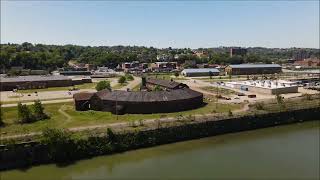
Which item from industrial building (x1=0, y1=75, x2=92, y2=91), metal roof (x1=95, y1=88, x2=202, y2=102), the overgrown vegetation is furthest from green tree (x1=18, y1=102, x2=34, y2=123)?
industrial building (x1=0, y1=75, x2=92, y2=91)

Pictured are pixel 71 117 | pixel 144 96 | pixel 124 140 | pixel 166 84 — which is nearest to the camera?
pixel 124 140

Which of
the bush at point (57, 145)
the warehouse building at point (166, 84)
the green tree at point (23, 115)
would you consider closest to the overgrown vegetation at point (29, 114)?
the green tree at point (23, 115)

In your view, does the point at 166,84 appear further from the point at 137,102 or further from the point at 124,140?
the point at 124,140

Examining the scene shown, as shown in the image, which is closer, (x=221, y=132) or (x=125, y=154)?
(x=125, y=154)

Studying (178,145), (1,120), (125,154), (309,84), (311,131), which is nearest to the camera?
(125,154)

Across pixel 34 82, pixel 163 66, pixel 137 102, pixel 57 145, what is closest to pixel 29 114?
pixel 57 145

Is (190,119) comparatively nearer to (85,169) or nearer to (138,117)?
(138,117)

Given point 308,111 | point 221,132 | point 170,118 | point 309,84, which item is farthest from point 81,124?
point 309,84
